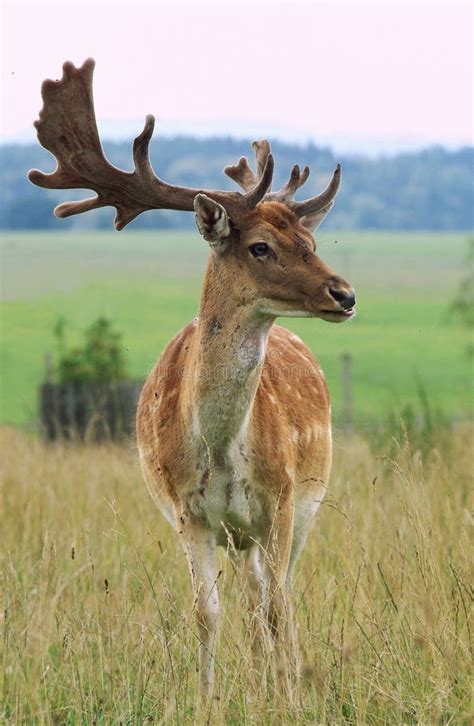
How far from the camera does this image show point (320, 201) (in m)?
6.51

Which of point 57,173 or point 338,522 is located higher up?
point 57,173

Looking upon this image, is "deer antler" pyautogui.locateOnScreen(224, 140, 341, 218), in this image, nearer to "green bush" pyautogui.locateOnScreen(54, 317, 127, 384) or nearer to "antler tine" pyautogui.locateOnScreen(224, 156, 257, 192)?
"antler tine" pyautogui.locateOnScreen(224, 156, 257, 192)

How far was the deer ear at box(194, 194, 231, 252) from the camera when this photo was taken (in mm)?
5973

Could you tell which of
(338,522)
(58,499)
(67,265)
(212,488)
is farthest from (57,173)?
(67,265)

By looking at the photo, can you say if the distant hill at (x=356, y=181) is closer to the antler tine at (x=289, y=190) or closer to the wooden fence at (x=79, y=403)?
the wooden fence at (x=79, y=403)

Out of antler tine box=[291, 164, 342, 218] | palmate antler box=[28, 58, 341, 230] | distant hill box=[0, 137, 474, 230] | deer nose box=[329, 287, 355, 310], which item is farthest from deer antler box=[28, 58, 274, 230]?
distant hill box=[0, 137, 474, 230]

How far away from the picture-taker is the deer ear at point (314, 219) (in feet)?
21.8

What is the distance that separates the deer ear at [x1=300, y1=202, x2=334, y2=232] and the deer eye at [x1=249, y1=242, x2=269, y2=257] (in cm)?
65

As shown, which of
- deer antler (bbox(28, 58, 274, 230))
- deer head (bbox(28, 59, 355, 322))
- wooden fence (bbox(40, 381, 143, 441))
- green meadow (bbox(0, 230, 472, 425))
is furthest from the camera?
green meadow (bbox(0, 230, 472, 425))

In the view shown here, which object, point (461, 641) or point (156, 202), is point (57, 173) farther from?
point (461, 641)

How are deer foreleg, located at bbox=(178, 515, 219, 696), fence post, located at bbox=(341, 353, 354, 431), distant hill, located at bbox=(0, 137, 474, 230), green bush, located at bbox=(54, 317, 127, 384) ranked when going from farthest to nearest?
distant hill, located at bbox=(0, 137, 474, 230), fence post, located at bbox=(341, 353, 354, 431), green bush, located at bbox=(54, 317, 127, 384), deer foreleg, located at bbox=(178, 515, 219, 696)

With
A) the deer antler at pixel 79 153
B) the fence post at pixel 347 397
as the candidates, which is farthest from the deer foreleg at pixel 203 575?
the fence post at pixel 347 397

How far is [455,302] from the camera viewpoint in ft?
82.2

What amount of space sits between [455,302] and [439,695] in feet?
66.4
